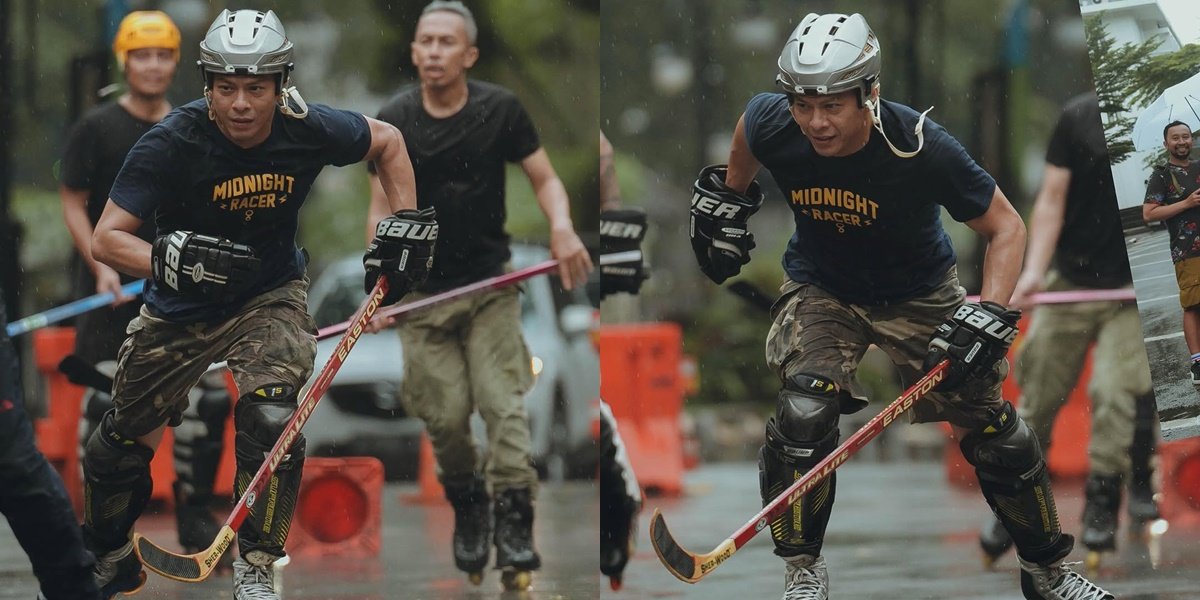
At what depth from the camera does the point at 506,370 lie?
23.0 ft

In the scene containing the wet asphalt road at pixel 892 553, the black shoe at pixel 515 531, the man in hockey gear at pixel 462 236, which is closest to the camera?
the wet asphalt road at pixel 892 553

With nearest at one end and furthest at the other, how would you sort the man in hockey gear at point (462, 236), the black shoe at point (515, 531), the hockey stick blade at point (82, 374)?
the black shoe at point (515, 531) < the hockey stick blade at point (82, 374) < the man in hockey gear at point (462, 236)

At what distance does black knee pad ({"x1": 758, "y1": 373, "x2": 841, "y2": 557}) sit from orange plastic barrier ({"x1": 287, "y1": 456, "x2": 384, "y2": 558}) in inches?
92.9

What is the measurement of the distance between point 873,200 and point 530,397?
207 inches

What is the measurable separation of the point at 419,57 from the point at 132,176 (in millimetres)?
1804

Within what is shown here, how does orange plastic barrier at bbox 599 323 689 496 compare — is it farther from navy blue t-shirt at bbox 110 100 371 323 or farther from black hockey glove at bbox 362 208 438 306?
navy blue t-shirt at bbox 110 100 371 323

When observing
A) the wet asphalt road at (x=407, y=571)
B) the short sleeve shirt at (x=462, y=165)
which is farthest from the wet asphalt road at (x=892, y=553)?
the short sleeve shirt at (x=462, y=165)

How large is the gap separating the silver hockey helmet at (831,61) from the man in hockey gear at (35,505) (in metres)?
2.31

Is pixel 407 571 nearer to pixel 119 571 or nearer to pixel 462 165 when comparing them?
pixel 119 571

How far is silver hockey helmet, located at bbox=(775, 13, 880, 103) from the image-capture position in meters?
5.22

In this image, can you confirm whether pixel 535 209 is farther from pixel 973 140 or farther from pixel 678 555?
pixel 678 555

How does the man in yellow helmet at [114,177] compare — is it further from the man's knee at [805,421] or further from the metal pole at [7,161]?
the man's knee at [805,421]

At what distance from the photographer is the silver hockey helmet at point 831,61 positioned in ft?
17.1

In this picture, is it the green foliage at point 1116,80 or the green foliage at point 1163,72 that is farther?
Result: the green foliage at point 1116,80
